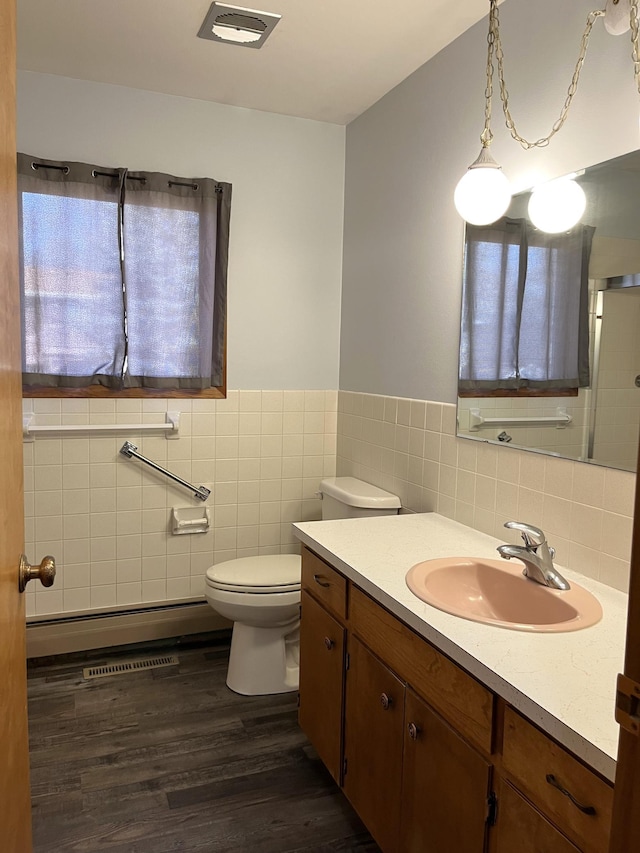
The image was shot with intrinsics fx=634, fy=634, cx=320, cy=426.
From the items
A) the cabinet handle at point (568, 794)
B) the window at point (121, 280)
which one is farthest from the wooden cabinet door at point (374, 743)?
the window at point (121, 280)

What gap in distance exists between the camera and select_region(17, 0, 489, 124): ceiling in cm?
208

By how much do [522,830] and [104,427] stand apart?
2.23 meters

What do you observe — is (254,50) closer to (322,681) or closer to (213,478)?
(213,478)

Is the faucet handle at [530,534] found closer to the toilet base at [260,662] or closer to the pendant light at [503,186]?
the pendant light at [503,186]

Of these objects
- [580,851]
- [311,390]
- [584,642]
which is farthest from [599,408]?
[311,390]

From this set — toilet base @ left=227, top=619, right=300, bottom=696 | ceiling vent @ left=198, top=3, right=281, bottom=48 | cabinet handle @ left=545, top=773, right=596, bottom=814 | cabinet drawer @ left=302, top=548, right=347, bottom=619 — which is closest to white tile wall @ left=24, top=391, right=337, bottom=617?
toilet base @ left=227, top=619, right=300, bottom=696

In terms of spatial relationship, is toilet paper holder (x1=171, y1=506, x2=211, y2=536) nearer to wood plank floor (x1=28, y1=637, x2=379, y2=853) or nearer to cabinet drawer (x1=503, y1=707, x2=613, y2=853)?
wood plank floor (x1=28, y1=637, x2=379, y2=853)

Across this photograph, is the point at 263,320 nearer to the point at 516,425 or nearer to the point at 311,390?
the point at 311,390

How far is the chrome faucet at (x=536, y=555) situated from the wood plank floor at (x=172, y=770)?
3.13 ft

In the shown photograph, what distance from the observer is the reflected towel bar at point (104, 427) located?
8.70 ft

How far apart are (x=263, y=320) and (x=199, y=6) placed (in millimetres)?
1309

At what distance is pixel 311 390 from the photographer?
10.4ft

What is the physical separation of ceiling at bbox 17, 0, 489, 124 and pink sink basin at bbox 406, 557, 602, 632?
1731 millimetres

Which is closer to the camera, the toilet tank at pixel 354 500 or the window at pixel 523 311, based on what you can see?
the window at pixel 523 311
